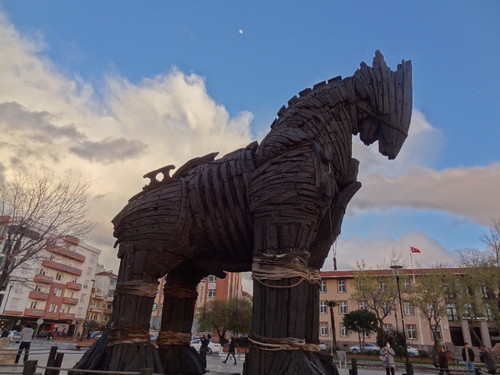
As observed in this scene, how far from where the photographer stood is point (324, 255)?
14.8 feet

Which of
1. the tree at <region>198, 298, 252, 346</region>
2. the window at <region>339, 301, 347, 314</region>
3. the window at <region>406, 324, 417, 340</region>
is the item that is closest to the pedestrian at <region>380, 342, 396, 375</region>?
the tree at <region>198, 298, 252, 346</region>

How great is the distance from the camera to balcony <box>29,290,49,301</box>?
3870 centimetres

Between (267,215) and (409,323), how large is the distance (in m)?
38.8

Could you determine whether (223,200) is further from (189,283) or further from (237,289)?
(237,289)

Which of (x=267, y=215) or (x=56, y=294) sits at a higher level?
(x=56, y=294)

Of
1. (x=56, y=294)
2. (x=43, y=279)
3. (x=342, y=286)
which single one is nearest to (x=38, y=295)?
(x=43, y=279)

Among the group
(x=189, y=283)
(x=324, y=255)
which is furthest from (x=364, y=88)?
(x=189, y=283)

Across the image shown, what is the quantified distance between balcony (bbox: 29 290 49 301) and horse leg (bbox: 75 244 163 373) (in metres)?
41.7

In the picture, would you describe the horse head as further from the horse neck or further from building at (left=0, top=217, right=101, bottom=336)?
building at (left=0, top=217, right=101, bottom=336)

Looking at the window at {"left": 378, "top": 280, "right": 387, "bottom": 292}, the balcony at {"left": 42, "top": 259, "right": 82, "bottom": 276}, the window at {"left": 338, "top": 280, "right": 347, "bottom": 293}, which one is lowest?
the window at {"left": 378, "top": 280, "right": 387, "bottom": 292}

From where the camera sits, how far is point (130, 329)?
406 cm

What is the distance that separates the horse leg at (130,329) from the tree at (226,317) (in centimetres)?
3386

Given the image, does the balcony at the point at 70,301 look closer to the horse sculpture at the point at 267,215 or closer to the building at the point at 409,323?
the building at the point at 409,323

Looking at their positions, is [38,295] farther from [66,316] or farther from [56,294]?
[66,316]
